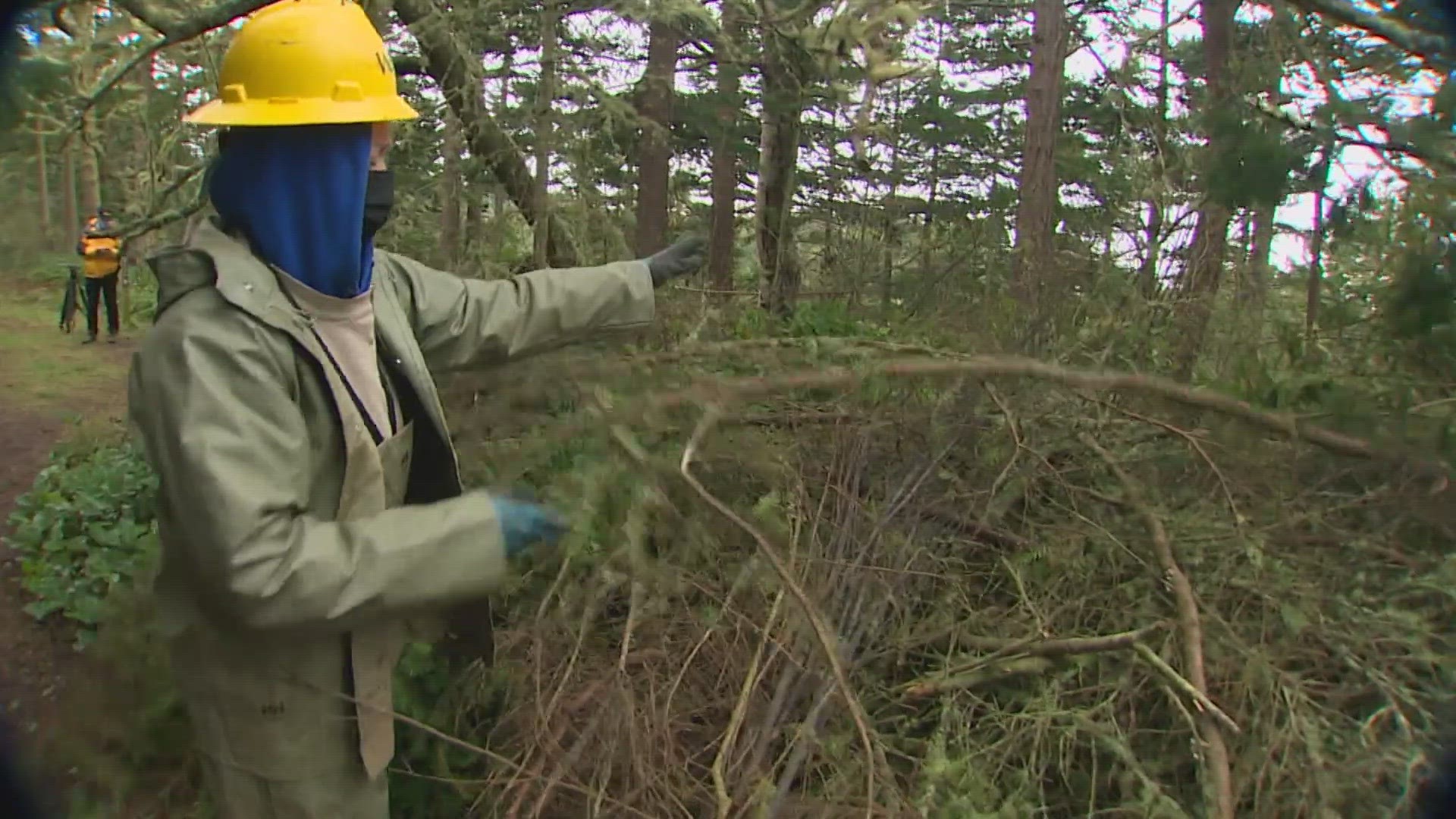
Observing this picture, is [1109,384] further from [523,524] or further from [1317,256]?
[523,524]

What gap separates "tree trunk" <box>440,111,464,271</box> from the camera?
5066mm

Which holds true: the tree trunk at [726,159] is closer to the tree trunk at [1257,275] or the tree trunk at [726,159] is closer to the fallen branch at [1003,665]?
the tree trunk at [1257,275]

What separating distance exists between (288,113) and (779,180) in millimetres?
6578

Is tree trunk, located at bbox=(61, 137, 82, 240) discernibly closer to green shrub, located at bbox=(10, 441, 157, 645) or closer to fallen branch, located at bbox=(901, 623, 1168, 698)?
green shrub, located at bbox=(10, 441, 157, 645)

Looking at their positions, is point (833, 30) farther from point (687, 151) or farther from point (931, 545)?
point (687, 151)

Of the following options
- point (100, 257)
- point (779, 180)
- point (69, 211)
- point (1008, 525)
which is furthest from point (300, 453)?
point (69, 211)

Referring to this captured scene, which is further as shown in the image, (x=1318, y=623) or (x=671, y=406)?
(x=1318, y=623)

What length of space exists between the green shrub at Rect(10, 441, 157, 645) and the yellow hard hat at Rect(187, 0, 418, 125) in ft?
11.0

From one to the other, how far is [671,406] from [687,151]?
1155 centimetres

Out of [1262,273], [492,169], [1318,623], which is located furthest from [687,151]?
[1318,623]

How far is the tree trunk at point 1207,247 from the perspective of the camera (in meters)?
3.87

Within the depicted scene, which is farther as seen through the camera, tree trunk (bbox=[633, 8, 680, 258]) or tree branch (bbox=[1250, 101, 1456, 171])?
tree trunk (bbox=[633, 8, 680, 258])

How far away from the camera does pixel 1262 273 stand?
4.25 metres

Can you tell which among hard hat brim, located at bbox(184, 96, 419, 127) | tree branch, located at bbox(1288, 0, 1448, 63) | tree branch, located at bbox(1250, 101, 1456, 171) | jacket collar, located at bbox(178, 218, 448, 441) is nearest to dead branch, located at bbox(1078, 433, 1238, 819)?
tree branch, located at bbox(1250, 101, 1456, 171)
